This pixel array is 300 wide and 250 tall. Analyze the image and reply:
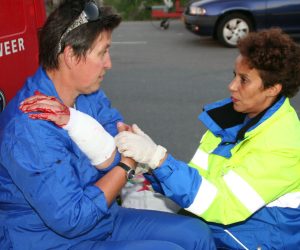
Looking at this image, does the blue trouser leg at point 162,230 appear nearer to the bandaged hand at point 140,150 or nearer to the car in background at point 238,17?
the bandaged hand at point 140,150

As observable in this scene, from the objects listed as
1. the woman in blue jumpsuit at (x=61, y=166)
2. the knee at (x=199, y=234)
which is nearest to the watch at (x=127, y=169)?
the woman in blue jumpsuit at (x=61, y=166)

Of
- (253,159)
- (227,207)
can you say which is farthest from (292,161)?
(227,207)

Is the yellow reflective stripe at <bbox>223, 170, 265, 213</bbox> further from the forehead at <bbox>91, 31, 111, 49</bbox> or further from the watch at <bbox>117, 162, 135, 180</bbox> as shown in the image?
the forehead at <bbox>91, 31, 111, 49</bbox>

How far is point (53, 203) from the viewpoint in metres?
1.87

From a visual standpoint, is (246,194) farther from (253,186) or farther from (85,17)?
(85,17)

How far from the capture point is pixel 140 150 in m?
2.16

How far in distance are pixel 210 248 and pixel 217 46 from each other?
842cm

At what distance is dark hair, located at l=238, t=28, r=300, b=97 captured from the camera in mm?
2318

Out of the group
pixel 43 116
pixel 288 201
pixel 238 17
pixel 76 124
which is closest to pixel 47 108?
pixel 43 116

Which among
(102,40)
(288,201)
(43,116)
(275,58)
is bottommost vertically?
(288,201)

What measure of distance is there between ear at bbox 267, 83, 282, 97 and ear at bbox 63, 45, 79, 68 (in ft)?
3.05

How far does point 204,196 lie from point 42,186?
721 mm

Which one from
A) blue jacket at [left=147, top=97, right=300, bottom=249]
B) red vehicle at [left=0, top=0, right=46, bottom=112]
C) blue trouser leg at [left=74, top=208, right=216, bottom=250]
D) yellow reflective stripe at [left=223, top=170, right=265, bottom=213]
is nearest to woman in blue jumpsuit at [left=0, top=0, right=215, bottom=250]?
blue trouser leg at [left=74, top=208, right=216, bottom=250]

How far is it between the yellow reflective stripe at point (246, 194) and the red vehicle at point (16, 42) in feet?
4.37
